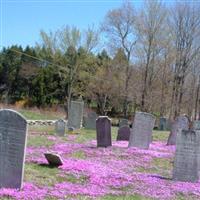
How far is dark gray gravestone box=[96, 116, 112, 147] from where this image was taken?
1949 cm

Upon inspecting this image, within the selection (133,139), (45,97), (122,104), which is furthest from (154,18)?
(133,139)

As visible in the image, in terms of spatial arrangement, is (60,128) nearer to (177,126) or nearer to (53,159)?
(177,126)

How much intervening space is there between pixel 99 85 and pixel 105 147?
4168 cm

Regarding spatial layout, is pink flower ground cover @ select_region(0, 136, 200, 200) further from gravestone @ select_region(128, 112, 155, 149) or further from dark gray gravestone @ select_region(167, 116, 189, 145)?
dark gray gravestone @ select_region(167, 116, 189, 145)

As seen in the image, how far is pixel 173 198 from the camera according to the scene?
11094mm

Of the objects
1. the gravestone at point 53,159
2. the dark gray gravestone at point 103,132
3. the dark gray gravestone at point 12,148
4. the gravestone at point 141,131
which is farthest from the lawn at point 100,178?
the gravestone at point 141,131

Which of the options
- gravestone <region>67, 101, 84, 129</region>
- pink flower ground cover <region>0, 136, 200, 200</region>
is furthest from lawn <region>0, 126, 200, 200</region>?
gravestone <region>67, 101, 84, 129</region>

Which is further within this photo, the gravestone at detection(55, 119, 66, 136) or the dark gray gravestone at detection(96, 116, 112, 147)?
the gravestone at detection(55, 119, 66, 136)

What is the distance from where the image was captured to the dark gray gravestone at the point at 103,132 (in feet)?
63.9

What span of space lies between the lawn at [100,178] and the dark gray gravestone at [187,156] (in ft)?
1.19

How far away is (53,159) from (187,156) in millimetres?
3540

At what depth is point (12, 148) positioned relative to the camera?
1041 cm

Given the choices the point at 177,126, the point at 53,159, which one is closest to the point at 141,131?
the point at 177,126

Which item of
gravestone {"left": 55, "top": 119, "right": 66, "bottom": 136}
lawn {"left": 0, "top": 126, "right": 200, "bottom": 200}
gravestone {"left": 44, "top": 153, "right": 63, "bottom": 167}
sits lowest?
lawn {"left": 0, "top": 126, "right": 200, "bottom": 200}
